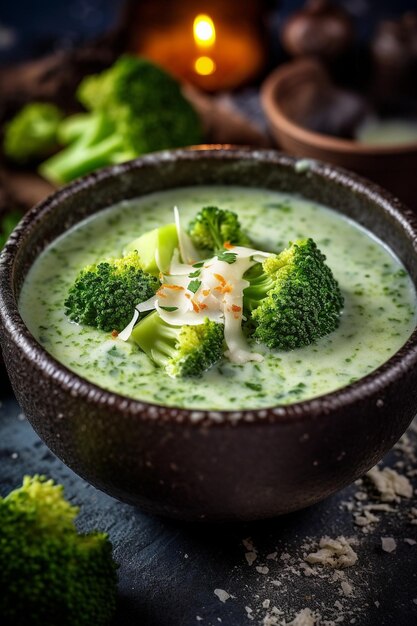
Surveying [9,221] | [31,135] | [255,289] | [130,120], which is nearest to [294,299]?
[255,289]

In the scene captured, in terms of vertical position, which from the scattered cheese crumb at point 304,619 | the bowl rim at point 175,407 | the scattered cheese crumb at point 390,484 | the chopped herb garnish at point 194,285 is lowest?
the scattered cheese crumb at point 390,484

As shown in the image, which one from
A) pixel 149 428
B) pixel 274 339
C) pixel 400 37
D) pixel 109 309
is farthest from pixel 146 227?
pixel 400 37

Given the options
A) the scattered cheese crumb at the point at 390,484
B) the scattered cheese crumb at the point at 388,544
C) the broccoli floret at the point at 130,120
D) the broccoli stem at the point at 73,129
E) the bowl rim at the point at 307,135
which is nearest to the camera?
the scattered cheese crumb at the point at 388,544

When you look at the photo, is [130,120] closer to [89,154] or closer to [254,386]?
[89,154]

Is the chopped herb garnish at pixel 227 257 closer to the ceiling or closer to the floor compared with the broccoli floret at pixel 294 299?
closer to the ceiling

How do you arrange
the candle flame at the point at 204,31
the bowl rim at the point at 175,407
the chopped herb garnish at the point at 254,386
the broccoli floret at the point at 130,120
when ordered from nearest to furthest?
the bowl rim at the point at 175,407, the chopped herb garnish at the point at 254,386, the broccoli floret at the point at 130,120, the candle flame at the point at 204,31

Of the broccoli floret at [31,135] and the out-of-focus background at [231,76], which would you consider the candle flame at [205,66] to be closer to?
the out-of-focus background at [231,76]

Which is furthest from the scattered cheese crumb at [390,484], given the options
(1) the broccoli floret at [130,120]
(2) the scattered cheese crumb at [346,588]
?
(1) the broccoli floret at [130,120]

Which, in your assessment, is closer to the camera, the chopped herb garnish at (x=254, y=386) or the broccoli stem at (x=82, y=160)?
the chopped herb garnish at (x=254, y=386)

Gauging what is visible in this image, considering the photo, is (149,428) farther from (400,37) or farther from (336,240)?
(400,37)
